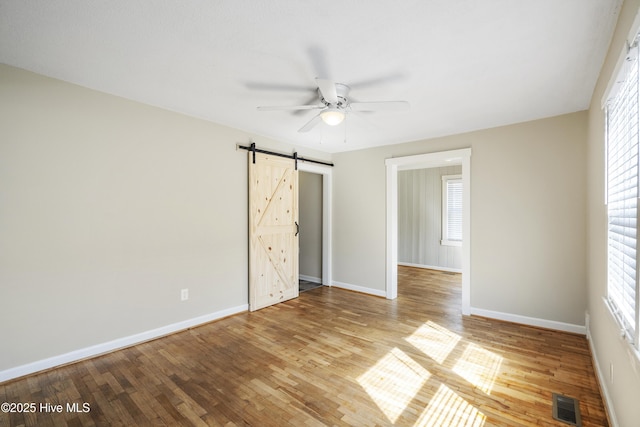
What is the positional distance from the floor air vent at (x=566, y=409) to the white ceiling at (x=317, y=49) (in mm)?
2506

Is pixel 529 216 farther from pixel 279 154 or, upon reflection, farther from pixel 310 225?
pixel 310 225

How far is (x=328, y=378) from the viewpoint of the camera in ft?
7.84

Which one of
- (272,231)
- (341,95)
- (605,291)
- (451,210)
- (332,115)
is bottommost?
(605,291)

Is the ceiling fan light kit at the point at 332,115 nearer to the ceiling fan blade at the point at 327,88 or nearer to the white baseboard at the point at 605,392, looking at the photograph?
the ceiling fan blade at the point at 327,88

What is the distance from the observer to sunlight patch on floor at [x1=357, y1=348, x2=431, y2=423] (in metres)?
2.06

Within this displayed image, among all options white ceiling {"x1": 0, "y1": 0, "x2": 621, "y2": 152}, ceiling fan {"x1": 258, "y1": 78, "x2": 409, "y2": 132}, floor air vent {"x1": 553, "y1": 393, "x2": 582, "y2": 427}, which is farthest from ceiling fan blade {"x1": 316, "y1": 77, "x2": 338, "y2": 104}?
floor air vent {"x1": 553, "y1": 393, "x2": 582, "y2": 427}

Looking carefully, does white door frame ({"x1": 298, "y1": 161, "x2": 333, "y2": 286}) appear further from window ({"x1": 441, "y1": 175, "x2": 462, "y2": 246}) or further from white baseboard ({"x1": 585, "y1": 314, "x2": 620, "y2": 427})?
white baseboard ({"x1": 585, "y1": 314, "x2": 620, "y2": 427})

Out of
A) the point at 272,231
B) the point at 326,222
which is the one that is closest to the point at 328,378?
the point at 272,231

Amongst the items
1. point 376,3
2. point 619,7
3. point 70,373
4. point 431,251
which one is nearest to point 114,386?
point 70,373

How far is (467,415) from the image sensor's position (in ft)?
6.37

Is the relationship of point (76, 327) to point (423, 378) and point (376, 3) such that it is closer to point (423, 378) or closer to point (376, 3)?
point (423, 378)

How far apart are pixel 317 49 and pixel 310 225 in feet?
13.4

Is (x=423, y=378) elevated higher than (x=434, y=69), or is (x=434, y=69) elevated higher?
(x=434, y=69)

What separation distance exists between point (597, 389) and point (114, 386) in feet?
12.4
